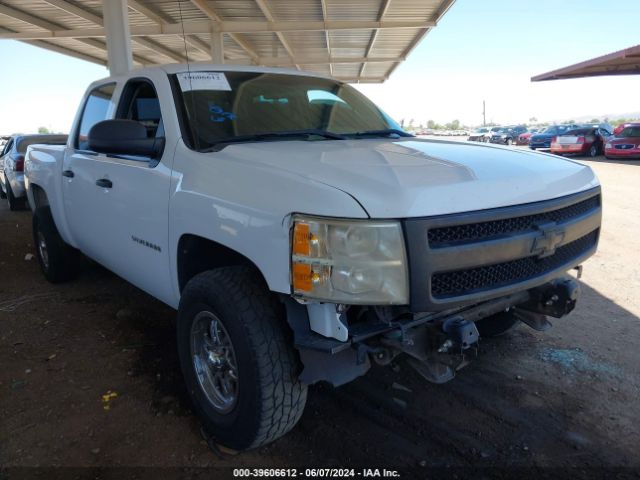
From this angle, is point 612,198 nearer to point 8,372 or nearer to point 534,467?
point 534,467

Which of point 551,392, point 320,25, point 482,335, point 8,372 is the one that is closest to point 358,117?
point 482,335

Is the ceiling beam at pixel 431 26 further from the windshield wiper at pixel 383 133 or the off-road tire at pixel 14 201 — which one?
the off-road tire at pixel 14 201

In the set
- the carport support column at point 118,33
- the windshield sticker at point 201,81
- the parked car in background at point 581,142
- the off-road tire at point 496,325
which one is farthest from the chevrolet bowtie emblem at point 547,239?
the parked car in background at point 581,142

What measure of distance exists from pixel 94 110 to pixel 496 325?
A: 361 centimetres

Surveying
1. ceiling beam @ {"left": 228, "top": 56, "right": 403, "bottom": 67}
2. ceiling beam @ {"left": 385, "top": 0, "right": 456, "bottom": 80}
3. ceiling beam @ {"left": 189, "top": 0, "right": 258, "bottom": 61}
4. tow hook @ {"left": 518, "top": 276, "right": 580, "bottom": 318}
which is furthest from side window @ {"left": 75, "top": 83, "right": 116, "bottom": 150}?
ceiling beam @ {"left": 228, "top": 56, "right": 403, "bottom": 67}

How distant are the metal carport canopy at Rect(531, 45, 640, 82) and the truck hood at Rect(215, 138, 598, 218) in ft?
86.3

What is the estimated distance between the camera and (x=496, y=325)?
3600 mm

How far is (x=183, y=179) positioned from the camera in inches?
103

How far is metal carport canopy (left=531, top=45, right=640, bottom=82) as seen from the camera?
24.5 m

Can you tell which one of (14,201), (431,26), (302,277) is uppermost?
(431,26)

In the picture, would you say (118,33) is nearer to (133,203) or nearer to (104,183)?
(104,183)

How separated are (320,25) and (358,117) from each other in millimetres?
11808

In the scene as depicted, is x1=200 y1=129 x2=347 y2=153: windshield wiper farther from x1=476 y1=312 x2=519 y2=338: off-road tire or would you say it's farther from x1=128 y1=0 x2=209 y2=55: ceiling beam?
x1=128 y1=0 x2=209 y2=55: ceiling beam

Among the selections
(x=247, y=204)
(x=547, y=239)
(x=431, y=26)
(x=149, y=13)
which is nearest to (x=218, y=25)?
→ (x=149, y=13)
